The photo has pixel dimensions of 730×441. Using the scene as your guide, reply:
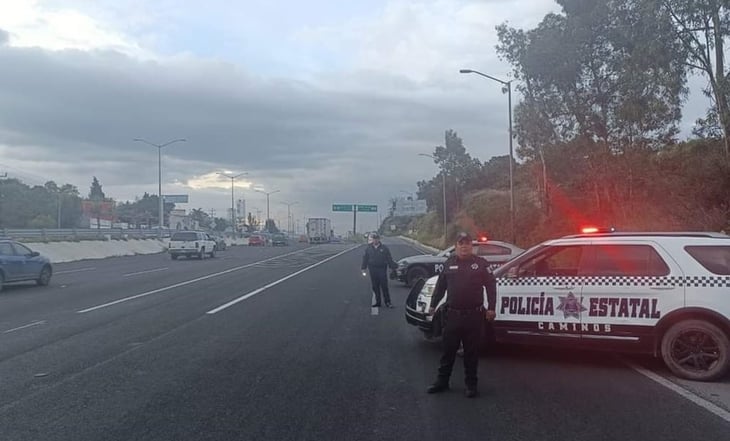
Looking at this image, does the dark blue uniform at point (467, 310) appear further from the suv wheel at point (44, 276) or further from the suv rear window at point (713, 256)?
the suv wheel at point (44, 276)

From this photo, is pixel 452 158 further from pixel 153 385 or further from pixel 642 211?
pixel 153 385

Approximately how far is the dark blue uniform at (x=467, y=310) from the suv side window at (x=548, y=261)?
211cm

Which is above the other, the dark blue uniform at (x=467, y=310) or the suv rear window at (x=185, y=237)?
the suv rear window at (x=185, y=237)

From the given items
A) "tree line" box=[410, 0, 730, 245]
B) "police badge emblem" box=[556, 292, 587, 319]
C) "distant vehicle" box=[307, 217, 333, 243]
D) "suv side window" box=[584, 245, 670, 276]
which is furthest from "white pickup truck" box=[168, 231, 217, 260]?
"distant vehicle" box=[307, 217, 333, 243]

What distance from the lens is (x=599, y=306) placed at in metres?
9.54

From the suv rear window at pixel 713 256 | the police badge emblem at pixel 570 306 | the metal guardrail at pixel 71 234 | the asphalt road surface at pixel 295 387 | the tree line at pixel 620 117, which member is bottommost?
the asphalt road surface at pixel 295 387

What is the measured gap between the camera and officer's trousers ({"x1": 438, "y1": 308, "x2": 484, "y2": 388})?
804 centimetres

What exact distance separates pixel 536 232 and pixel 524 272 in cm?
3024

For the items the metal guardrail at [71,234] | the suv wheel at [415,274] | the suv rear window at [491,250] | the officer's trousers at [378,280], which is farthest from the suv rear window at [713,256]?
the metal guardrail at [71,234]

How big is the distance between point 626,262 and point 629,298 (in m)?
0.50

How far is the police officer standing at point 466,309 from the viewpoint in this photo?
805 centimetres

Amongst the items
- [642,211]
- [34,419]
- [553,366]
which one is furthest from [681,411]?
[642,211]

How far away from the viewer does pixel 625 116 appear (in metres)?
29.9

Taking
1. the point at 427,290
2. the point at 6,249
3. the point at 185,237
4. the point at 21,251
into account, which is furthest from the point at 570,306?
the point at 185,237
